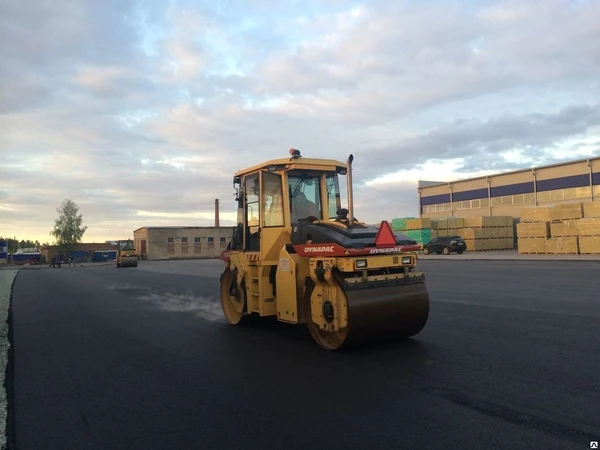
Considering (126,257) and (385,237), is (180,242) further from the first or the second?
(385,237)

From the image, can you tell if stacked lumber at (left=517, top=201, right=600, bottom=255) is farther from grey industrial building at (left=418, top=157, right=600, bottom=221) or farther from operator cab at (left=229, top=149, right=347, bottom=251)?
operator cab at (left=229, top=149, right=347, bottom=251)

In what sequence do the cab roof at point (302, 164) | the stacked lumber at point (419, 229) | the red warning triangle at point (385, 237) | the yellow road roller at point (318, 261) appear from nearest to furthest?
the yellow road roller at point (318, 261)
the red warning triangle at point (385, 237)
the cab roof at point (302, 164)
the stacked lumber at point (419, 229)

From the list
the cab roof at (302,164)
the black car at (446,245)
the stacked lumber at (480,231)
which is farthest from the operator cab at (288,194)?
the stacked lumber at (480,231)

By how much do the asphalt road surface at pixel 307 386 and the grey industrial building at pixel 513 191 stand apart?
3856 cm

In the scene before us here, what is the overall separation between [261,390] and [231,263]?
4.35 meters

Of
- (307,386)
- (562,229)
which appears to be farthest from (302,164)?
(562,229)

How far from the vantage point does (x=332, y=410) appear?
4.47 m

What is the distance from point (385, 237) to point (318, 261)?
1.01 m

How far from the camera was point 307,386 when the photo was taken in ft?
17.1

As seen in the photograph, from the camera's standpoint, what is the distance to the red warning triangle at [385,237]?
6.75 m

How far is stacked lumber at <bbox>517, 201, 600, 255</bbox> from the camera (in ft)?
94.6

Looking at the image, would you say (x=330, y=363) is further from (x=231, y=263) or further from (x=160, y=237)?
(x=160, y=237)

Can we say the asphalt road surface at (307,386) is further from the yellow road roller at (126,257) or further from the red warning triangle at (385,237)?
the yellow road roller at (126,257)

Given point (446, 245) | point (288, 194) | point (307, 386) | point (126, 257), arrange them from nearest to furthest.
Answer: point (307, 386) → point (288, 194) → point (446, 245) → point (126, 257)
